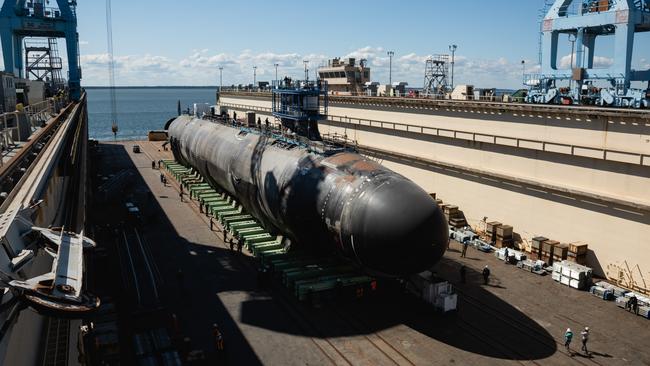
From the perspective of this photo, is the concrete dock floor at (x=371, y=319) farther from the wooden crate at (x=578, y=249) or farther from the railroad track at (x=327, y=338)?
the wooden crate at (x=578, y=249)

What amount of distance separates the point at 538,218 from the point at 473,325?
1198cm

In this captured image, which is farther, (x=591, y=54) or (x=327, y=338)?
Result: (x=591, y=54)

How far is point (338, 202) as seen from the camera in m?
21.3

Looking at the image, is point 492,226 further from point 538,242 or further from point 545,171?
point 545,171

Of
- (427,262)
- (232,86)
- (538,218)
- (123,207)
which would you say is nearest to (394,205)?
(427,262)

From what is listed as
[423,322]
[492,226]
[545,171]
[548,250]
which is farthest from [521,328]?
[545,171]

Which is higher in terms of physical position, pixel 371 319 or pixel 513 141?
pixel 513 141

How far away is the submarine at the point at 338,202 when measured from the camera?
19188mm

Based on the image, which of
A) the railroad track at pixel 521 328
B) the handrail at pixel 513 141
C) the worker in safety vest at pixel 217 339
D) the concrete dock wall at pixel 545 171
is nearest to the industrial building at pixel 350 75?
the handrail at pixel 513 141

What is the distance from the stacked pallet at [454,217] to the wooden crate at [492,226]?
96.8 inches

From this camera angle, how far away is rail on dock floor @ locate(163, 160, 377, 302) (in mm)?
22922

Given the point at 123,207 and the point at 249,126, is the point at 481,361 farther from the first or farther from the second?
the point at 123,207

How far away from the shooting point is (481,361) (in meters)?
18.5

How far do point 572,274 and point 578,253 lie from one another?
219 cm
